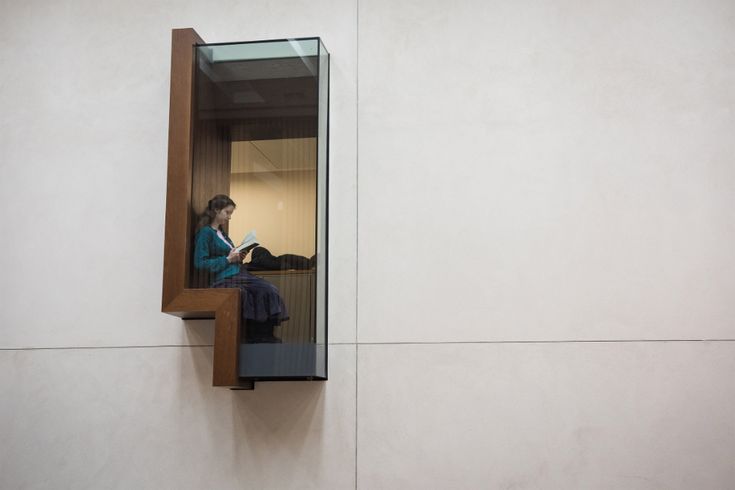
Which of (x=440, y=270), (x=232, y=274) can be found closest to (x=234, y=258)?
(x=232, y=274)

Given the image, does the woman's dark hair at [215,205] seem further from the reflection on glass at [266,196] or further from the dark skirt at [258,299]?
the dark skirt at [258,299]

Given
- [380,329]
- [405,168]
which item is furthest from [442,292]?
[405,168]

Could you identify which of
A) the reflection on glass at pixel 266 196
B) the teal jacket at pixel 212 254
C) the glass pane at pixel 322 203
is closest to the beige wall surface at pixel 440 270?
the glass pane at pixel 322 203

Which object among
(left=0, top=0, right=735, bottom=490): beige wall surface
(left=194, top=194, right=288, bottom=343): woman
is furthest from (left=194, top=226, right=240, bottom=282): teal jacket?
(left=0, top=0, right=735, bottom=490): beige wall surface

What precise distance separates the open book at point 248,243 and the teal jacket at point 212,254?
38 millimetres

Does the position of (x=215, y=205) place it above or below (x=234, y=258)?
above

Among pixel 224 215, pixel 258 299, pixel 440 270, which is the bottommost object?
pixel 258 299

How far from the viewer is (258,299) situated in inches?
105

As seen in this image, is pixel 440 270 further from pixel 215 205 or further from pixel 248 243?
pixel 215 205

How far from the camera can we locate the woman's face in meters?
2.73

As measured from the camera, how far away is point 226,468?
9.11ft

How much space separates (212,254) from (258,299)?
240mm

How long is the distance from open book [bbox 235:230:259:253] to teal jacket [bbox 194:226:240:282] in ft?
0.12

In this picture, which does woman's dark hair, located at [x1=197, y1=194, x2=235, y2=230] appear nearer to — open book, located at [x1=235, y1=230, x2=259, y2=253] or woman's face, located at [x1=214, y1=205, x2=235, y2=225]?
woman's face, located at [x1=214, y1=205, x2=235, y2=225]
